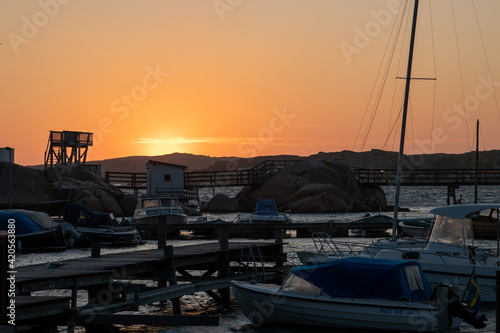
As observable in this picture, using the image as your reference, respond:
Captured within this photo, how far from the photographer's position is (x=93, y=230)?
152 ft

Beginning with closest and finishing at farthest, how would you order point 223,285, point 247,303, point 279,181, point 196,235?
point 247,303, point 223,285, point 196,235, point 279,181

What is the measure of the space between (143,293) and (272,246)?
10025 millimetres

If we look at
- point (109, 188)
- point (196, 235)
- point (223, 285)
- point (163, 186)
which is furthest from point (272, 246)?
point (109, 188)

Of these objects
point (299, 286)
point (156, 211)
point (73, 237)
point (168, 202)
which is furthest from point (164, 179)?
point (299, 286)

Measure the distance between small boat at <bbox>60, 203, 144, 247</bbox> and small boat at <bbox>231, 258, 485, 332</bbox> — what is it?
27135mm

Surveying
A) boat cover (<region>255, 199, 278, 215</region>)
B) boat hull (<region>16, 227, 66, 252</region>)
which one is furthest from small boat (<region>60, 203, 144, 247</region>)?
boat cover (<region>255, 199, 278, 215</region>)

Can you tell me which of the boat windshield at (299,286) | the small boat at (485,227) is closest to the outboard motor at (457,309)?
the boat windshield at (299,286)

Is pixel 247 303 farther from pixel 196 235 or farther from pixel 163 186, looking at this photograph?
pixel 163 186

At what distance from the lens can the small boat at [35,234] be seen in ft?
134

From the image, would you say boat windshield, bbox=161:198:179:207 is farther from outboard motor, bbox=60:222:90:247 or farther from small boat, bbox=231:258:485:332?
small boat, bbox=231:258:485:332

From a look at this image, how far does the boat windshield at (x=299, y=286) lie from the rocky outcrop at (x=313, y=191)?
2366 inches

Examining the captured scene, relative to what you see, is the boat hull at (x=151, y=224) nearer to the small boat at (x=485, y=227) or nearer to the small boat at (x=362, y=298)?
the small boat at (x=485, y=227)

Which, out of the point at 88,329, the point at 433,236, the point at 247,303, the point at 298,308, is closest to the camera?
the point at 88,329

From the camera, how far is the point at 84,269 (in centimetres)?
1988
